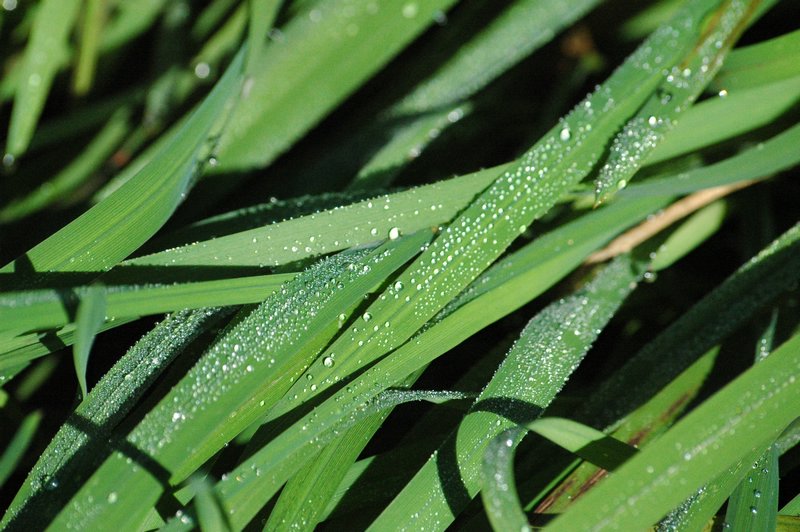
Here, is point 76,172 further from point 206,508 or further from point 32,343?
point 206,508

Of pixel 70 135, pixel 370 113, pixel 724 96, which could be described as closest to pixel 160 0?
pixel 70 135

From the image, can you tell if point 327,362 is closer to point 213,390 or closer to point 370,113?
point 213,390

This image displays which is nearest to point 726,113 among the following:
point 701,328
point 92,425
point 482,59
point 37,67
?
point 701,328

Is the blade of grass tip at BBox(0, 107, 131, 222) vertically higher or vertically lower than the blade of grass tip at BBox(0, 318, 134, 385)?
higher

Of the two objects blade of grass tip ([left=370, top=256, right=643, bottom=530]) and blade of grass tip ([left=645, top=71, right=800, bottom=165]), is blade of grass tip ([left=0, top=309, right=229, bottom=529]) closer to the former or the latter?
blade of grass tip ([left=370, top=256, right=643, bottom=530])

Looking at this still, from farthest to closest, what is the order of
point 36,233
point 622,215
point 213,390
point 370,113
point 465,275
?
point 370,113, point 36,233, point 622,215, point 465,275, point 213,390

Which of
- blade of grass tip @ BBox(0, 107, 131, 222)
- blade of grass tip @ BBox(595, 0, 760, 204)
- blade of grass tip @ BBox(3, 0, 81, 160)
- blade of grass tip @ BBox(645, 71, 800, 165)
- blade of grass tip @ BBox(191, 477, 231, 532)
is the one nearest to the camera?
blade of grass tip @ BBox(191, 477, 231, 532)

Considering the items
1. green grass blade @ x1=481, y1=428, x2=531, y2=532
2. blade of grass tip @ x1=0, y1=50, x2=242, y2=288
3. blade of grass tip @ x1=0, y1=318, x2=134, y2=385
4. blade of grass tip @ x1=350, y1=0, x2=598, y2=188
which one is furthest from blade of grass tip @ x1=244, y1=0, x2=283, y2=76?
green grass blade @ x1=481, y1=428, x2=531, y2=532
